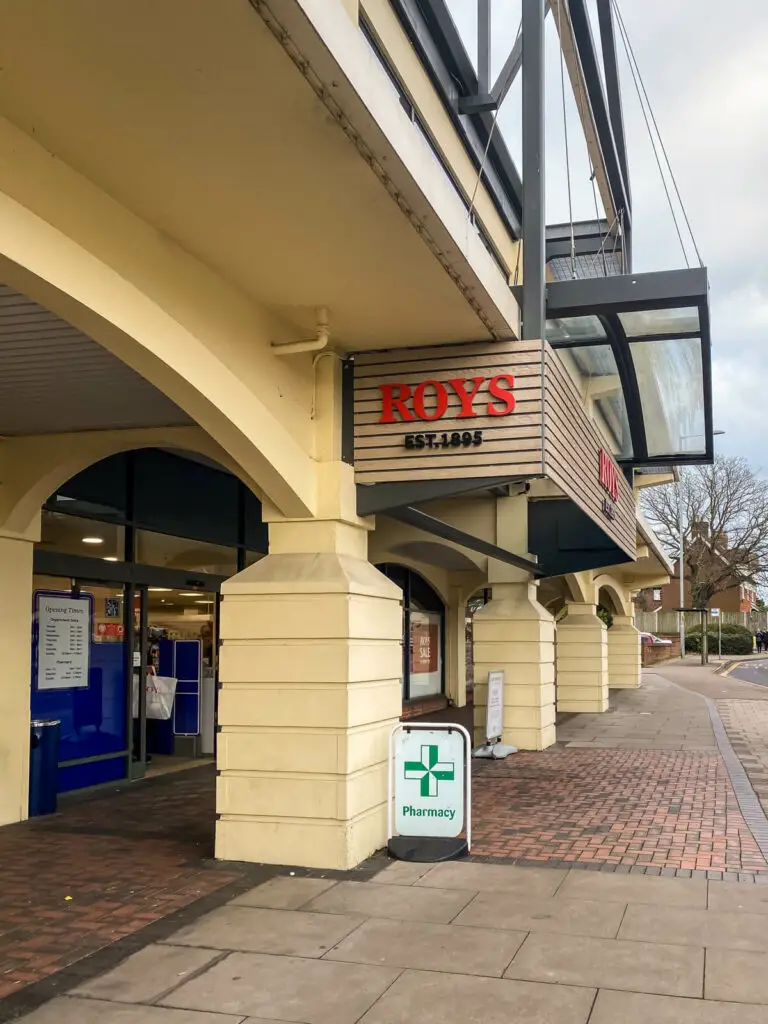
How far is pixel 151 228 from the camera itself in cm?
554

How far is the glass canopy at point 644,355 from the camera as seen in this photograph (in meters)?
8.06

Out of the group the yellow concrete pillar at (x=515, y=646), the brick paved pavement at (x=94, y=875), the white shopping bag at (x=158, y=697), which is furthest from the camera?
the yellow concrete pillar at (x=515, y=646)

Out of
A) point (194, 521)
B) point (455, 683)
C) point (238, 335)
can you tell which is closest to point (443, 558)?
point (455, 683)

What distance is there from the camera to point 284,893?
6480 millimetres

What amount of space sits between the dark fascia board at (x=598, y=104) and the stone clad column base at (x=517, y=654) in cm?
642

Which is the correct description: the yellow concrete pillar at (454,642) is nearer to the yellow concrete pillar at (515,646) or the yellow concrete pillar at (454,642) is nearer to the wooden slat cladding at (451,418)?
the yellow concrete pillar at (515,646)

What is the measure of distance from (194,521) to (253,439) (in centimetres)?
598

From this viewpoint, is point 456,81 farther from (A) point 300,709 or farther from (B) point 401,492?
(A) point 300,709

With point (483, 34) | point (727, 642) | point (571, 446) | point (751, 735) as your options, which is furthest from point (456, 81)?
point (727, 642)

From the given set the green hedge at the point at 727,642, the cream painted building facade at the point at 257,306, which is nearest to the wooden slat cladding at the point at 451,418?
the cream painted building facade at the point at 257,306

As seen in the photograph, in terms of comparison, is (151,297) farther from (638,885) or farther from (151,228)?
(638,885)

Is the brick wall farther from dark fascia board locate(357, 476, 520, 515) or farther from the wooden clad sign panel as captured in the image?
the wooden clad sign panel

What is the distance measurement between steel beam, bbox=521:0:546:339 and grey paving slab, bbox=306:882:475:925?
4281 mm

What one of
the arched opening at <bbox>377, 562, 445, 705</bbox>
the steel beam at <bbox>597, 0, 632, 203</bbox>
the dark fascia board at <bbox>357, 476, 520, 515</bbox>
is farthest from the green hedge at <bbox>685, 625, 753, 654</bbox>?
the dark fascia board at <bbox>357, 476, 520, 515</bbox>
